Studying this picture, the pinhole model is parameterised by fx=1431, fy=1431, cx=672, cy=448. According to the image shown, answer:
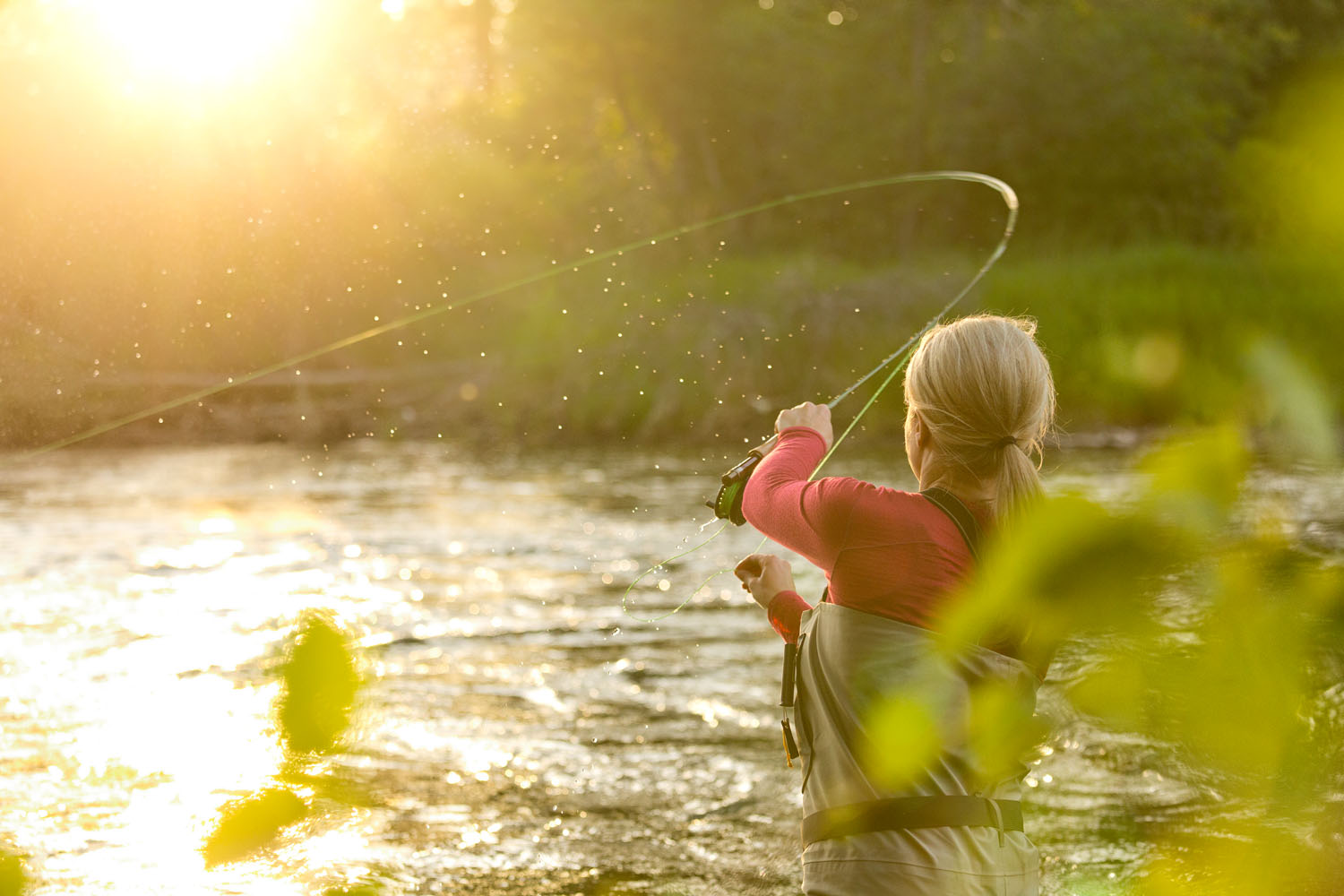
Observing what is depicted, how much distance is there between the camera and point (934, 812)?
253 cm

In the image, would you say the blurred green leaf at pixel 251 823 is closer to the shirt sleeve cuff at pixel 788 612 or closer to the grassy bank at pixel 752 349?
the shirt sleeve cuff at pixel 788 612

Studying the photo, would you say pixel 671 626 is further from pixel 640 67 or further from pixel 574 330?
pixel 640 67

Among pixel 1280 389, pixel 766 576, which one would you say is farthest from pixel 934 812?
pixel 1280 389

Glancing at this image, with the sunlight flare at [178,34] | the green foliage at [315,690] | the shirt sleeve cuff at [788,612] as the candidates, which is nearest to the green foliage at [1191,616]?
the shirt sleeve cuff at [788,612]

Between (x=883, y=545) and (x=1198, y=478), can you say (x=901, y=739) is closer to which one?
(x=883, y=545)

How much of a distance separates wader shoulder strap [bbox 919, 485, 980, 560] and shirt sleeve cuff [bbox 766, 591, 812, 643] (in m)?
0.39

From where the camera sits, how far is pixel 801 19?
116ft

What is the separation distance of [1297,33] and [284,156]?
29945 mm

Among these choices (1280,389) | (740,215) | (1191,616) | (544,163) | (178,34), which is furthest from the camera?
(544,163)

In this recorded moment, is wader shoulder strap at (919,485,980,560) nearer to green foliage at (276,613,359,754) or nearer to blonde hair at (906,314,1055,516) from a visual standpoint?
blonde hair at (906,314,1055,516)

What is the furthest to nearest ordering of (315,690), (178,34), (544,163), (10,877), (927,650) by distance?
(544,163) → (178,34) → (927,650) → (10,877) → (315,690)

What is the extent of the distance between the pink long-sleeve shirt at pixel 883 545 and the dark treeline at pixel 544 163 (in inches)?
185

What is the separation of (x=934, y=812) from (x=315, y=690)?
109 centimetres

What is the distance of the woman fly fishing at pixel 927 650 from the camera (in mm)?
2525
